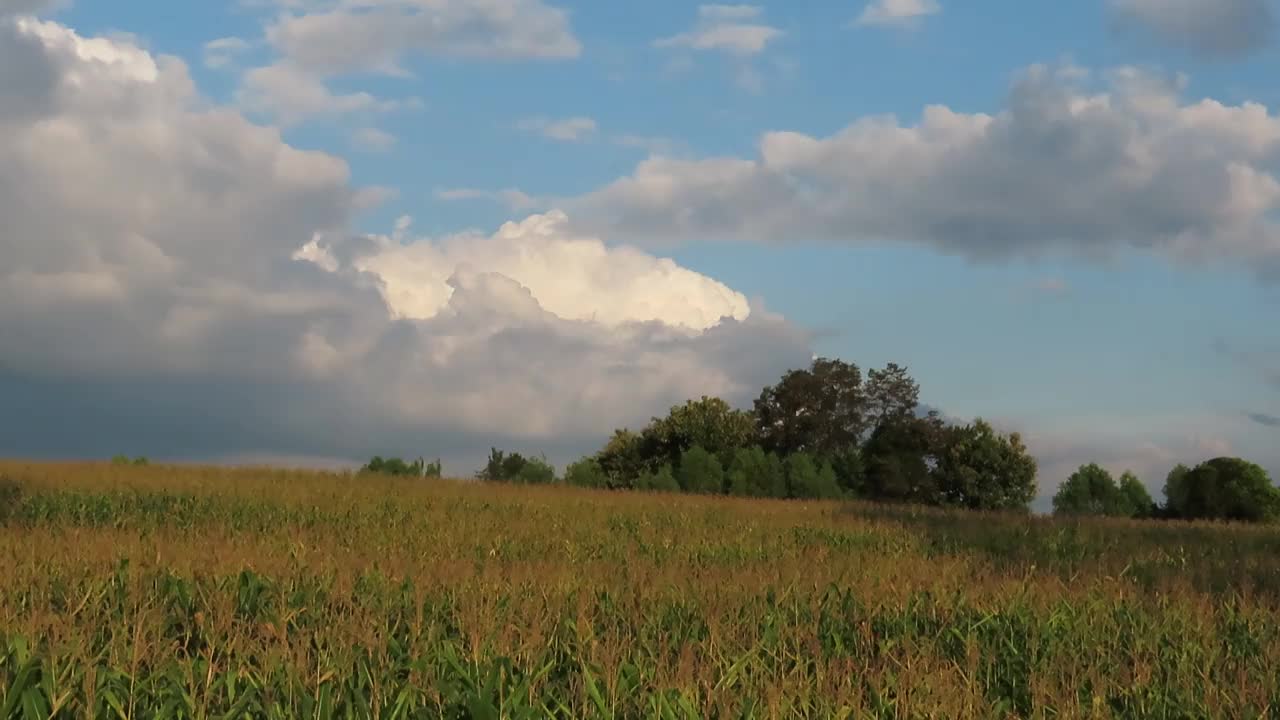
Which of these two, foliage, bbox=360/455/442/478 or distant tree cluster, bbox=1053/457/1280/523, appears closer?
foliage, bbox=360/455/442/478

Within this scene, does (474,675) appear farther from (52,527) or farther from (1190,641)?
(52,527)

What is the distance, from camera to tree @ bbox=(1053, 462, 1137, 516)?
167 ft

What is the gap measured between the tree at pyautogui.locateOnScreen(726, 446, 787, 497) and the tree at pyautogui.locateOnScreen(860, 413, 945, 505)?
6881 millimetres

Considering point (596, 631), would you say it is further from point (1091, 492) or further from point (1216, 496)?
point (1091, 492)

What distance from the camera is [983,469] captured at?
5034 centimetres

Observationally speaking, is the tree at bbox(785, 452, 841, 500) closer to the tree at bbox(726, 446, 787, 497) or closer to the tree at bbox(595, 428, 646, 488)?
the tree at bbox(726, 446, 787, 497)

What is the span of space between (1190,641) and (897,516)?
44.5 feet

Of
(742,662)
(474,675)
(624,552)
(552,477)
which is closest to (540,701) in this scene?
(474,675)

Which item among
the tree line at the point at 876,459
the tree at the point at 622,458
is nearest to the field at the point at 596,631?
the tree line at the point at 876,459

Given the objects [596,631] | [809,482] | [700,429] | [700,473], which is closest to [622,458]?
[700,429]

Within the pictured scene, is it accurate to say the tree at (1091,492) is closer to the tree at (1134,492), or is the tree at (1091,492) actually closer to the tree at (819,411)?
the tree at (1134,492)

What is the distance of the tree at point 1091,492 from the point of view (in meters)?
50.8

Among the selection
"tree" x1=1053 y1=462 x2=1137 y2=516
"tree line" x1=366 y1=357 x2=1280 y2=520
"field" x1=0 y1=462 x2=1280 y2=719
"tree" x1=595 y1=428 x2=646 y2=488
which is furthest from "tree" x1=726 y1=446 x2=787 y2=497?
"field" x1=0 y1=462 x2=1280 y2=719

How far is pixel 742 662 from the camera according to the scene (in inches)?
225
